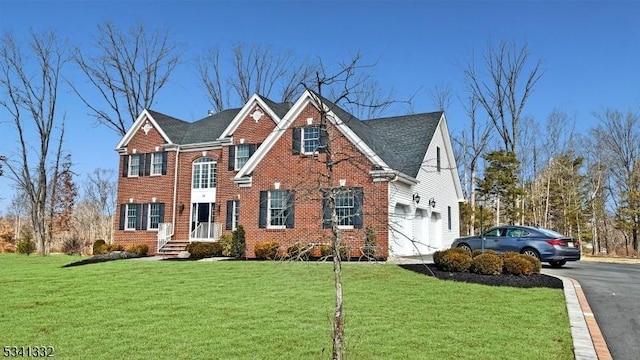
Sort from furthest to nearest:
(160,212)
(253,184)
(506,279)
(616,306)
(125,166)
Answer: (125,166)
(160,212)
(253,184)
(506,279)
(616,306)

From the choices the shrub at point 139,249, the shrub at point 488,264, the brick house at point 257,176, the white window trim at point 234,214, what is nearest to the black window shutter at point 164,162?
the brick house at point 257,176

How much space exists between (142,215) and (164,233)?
2194 millimetres

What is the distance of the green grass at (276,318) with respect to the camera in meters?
5.83

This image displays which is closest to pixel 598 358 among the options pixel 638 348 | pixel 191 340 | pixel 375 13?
pixel 638 348

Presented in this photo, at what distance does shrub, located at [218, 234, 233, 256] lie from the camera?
68.9 ft

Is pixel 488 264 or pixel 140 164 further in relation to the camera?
pixel 140 164

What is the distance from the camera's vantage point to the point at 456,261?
41.8 ft

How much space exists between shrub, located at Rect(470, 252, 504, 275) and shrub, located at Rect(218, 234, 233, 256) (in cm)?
1192

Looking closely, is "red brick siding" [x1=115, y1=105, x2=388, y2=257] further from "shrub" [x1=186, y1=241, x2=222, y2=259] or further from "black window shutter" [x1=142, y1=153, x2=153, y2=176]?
"shrub" [x1=186, y1=241, x2=222, y2=259]

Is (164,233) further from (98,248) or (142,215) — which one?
(98,248)

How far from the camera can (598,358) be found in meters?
5.53

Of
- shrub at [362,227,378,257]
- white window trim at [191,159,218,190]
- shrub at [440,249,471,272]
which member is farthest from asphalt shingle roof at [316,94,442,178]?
shrub at [362,227,378,257]

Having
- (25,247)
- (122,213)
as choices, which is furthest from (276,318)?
(25,247)

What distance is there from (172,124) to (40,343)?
2299 centimetres
